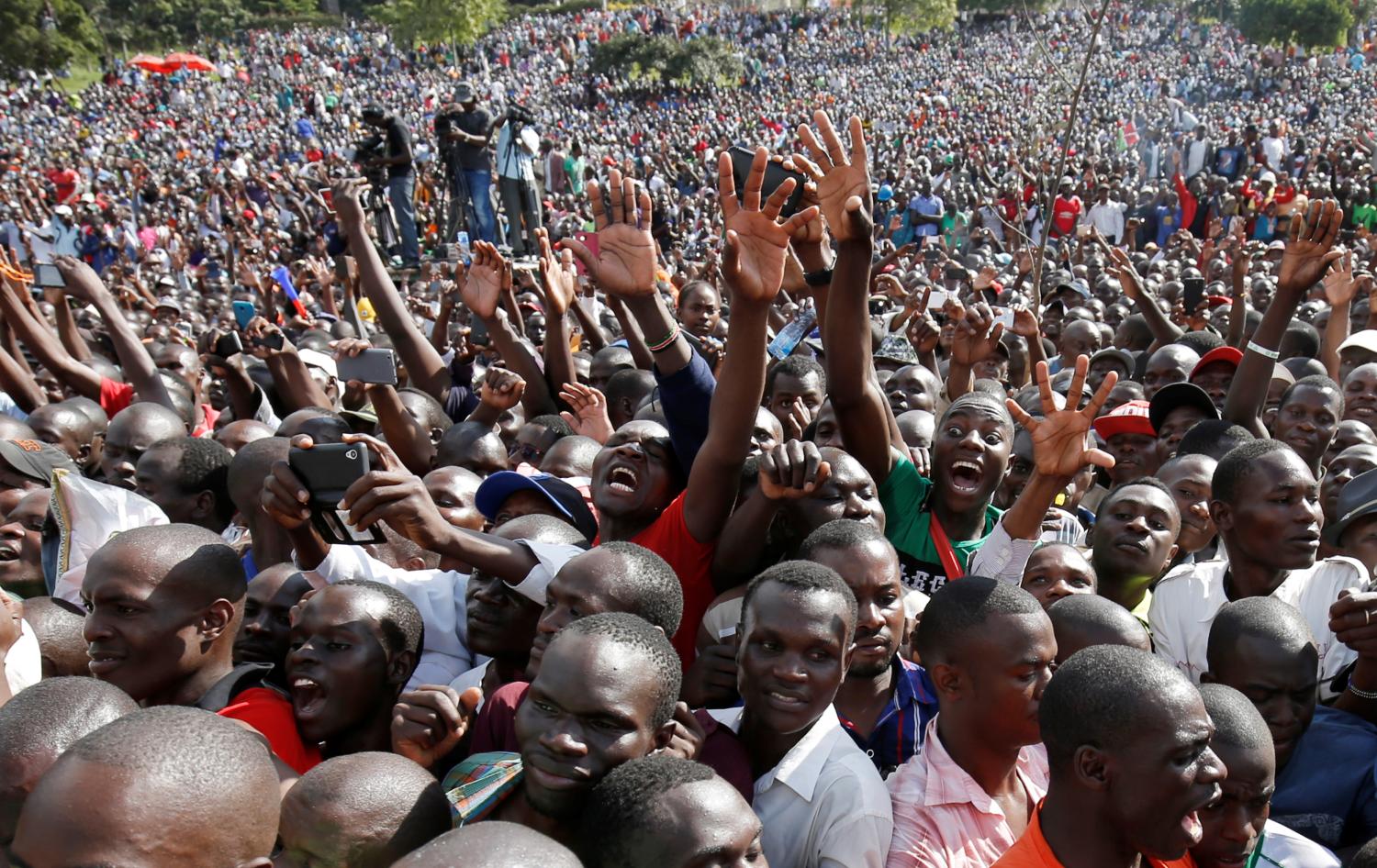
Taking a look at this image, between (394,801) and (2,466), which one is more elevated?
(394,801)

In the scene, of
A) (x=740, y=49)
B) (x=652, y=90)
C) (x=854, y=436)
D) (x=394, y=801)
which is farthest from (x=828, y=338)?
(x=740, y=49)

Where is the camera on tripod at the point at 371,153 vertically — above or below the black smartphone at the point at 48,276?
below

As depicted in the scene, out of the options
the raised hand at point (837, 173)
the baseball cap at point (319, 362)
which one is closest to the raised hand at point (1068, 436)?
the raised hand at point (837, 173)

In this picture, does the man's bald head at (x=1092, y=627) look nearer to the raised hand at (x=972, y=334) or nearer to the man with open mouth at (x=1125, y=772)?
the man with open mouth at (x=1125, y=772)

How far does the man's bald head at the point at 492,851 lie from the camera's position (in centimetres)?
156

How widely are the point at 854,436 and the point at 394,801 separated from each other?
6.01 ft

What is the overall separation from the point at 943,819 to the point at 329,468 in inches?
63.6

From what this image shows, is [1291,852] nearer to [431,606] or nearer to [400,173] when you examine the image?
[431,606]

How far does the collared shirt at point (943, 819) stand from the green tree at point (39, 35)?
4500cm

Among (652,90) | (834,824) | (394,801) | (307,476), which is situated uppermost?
(307,476)

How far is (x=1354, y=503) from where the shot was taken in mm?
3518

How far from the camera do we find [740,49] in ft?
126

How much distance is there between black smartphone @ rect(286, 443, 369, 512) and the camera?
2.72 meters

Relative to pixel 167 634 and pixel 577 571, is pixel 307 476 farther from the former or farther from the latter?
pixel 577 571
